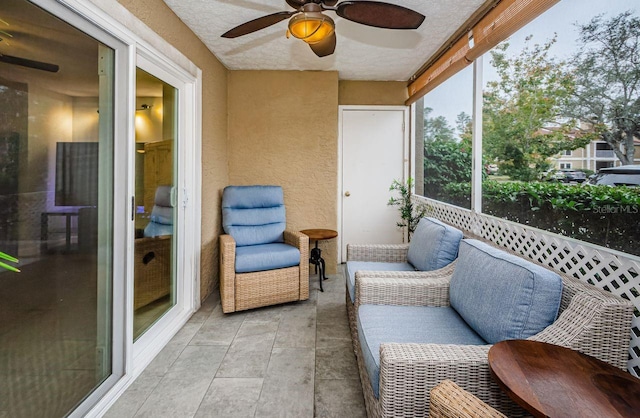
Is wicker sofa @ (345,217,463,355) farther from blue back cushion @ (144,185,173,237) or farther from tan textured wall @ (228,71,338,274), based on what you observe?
blue back cushion @ (144,185,173,237)

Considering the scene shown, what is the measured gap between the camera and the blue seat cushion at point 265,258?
9.87 ft

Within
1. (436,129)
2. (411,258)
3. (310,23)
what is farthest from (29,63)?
(436,129)

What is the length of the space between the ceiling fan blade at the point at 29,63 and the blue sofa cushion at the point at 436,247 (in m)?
2.32

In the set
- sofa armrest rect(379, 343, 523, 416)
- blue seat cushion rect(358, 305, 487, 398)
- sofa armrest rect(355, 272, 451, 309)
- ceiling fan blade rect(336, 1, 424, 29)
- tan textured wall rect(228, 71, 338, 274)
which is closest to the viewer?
sofa armrest rect(379, 343, 523, 416)

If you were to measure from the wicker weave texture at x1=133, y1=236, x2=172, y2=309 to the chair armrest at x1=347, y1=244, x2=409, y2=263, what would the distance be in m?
1.49

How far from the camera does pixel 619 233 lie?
1412mm

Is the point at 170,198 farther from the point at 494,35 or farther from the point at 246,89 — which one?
the point at 494,35

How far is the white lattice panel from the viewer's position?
4.29 ft

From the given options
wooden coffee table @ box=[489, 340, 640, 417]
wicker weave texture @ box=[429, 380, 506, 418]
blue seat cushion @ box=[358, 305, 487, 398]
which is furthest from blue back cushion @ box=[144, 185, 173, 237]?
wooden coffee table @ box=[489, 340, 640, 417]

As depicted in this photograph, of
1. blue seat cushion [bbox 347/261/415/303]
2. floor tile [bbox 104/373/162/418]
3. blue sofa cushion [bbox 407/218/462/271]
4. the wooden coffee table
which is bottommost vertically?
floor tile [bbox 104/373/162/418]

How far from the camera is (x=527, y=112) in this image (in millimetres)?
2037

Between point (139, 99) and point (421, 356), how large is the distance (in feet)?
7.34

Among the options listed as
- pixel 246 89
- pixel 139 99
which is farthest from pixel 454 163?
pixel 139 99

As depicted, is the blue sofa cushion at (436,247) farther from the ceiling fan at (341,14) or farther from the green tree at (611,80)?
the ceiling fan at (341,14)
